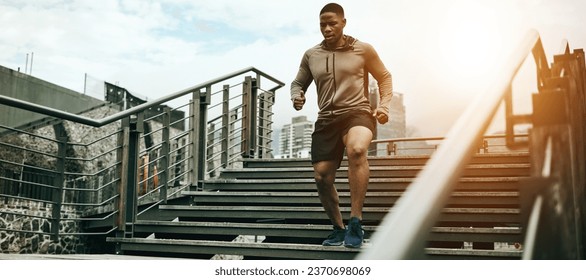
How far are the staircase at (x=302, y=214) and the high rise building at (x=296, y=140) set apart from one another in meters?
0.27

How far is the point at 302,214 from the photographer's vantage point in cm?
346

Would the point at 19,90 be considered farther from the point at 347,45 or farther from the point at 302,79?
the point at 347,45

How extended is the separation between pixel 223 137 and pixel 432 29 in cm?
200

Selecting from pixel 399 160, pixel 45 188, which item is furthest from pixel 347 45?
pixel 45 188

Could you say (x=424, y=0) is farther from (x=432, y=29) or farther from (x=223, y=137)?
(x=223, y=137)

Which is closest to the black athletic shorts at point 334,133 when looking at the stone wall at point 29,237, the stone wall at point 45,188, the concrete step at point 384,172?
the concrete step at point 384,172

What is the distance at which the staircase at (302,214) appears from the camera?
2.95m

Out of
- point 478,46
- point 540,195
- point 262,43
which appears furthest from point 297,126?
point 540,195

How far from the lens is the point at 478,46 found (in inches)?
127

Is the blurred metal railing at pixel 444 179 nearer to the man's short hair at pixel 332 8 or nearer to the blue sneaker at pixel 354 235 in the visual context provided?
the blue sneaker at pixel 354 235

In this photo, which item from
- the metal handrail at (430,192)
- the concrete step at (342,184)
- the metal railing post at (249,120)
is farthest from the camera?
the metal railing post at (249,120)

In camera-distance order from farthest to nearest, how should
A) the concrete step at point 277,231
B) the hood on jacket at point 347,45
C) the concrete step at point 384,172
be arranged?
the concrete step at point 384,172
the hood on jacket at point 347,45
the concrete step at point 277,231

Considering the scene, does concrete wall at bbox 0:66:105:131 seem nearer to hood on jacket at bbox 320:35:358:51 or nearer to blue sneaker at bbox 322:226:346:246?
hood on jacket at bbox 320:35:358:51

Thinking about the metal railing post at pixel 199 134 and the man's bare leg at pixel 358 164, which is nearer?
the man's bare leg at pixel 358 164
